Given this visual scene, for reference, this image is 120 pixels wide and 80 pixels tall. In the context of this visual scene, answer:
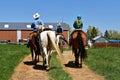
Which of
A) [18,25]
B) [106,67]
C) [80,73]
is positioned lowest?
[80,73]

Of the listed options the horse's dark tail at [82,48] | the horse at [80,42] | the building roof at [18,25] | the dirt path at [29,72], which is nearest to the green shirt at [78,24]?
the horse at [80,42]

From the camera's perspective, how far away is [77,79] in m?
15.2

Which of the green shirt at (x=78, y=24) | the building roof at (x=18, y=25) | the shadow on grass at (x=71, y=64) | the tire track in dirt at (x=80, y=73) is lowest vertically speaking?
the tire track in dirt at (x=80, y=73)

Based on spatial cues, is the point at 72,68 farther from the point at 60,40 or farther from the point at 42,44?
the point at 60,40

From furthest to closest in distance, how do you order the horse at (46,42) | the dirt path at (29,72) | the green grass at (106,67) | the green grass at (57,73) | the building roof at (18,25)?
the building roof at (18,25) → the horse at (46,42) → the green grass at (106,67) → the dirt path at (29,72) → the green grass at (57,73)

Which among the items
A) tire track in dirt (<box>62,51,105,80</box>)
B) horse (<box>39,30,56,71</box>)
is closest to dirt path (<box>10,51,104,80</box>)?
tire track in dirt (<box>62,51,105,80</box>)

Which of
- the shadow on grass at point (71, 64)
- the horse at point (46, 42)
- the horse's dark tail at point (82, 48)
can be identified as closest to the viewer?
the horse at point (46, 42)

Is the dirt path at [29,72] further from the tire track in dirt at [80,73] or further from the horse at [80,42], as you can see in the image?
the horse at [80,42]

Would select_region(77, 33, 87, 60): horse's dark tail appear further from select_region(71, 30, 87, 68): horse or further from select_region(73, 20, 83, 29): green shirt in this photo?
select_region(73, 20, 83, 29): green shirt

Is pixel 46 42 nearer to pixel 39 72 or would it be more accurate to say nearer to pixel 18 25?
pixel 39 72

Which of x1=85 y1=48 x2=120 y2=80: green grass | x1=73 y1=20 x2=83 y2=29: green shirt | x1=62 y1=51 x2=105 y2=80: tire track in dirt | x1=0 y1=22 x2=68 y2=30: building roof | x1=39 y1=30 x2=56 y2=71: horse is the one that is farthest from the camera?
x1=0 y1=22 x2=68 y2=30: building roof

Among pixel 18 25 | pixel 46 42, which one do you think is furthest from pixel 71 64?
pixel 18 25

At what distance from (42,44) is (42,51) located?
16.4 inches

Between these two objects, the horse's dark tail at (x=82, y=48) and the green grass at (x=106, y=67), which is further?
the horse's dark tail at (x=82, y=48)
